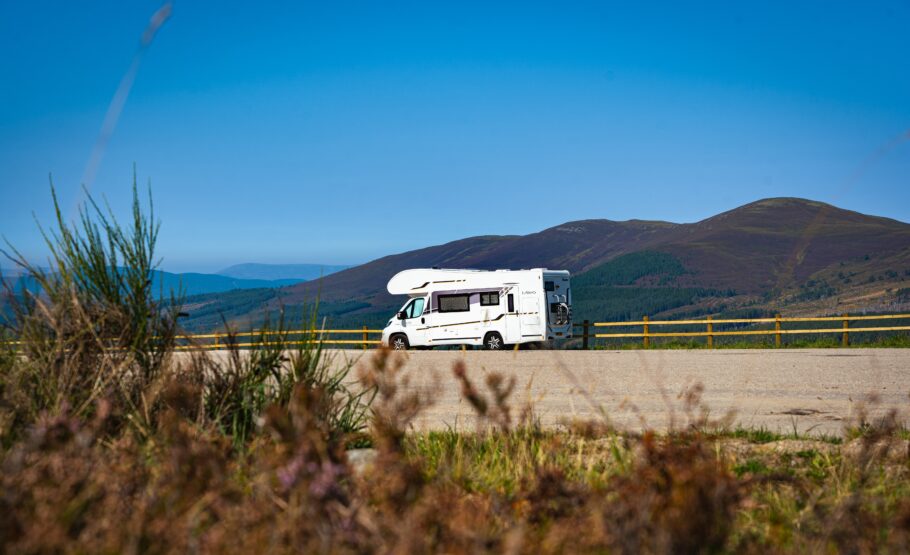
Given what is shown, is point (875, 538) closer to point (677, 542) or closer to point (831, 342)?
point (677, 542)

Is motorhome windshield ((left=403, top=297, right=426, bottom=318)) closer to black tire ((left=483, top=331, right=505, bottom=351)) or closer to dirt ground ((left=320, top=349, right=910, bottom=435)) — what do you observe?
black tire ((left=483, top=331, right=505, bottom=351))

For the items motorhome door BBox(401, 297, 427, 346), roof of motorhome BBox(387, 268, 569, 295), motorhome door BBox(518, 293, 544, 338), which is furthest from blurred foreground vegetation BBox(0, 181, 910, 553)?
motorhome door BBox(401, 297, 427, 346)

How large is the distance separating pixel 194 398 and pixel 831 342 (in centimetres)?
2436

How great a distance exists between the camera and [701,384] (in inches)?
320

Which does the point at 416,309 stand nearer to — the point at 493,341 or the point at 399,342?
the point at 399,342

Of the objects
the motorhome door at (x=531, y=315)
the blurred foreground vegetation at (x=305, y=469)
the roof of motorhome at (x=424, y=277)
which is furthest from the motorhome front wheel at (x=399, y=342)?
the blurred foreground vegetation at (x=305, y=469)

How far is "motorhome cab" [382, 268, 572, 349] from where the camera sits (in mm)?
24875

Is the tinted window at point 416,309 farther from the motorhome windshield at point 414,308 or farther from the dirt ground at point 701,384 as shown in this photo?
the dirt ground at point 701,384

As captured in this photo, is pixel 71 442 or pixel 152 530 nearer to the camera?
pixel 152 530

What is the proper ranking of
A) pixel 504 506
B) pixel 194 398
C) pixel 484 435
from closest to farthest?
pixel 504 506 < pixel 194 398 < pixel 484 435

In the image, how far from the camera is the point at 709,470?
10.7 feet

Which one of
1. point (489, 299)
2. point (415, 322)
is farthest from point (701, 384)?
point (415, 322)

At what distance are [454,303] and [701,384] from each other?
60.5 ft

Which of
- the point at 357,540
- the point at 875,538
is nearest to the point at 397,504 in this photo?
the point at 357,540
